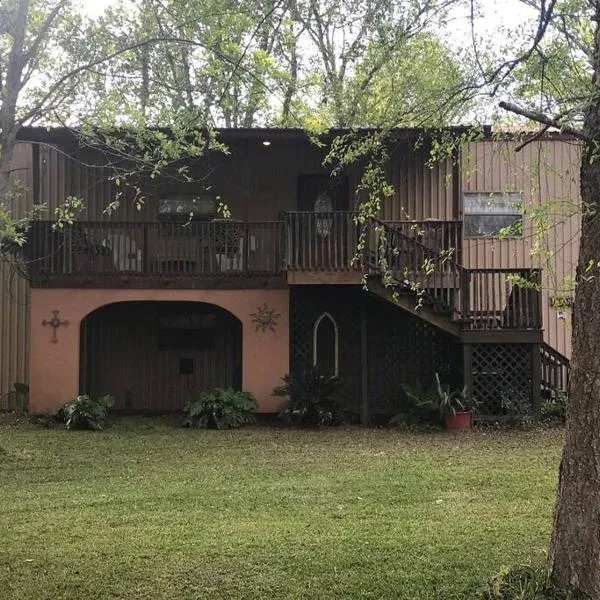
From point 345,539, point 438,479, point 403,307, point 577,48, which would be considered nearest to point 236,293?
point 403,307

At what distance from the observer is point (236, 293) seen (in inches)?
463

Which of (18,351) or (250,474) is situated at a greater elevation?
(18,351)

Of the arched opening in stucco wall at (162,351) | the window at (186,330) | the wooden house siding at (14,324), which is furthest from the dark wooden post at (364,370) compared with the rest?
the wooden house siding at (14,324)

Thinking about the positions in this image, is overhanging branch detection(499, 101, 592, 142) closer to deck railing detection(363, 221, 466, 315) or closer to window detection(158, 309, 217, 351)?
deck railing detection(363, 221, 466, 315)

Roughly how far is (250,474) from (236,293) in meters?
4.71

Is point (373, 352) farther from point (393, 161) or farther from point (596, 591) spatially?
point (596, 591)

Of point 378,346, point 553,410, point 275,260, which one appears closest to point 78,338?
point 275,260

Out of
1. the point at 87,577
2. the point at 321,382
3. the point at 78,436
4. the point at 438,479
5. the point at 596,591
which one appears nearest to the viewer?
the point at 596,591

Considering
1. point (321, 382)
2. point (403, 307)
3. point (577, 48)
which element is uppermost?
point (577, 48)

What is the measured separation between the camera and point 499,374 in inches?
442

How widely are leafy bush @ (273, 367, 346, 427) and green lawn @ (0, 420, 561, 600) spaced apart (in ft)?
3.70

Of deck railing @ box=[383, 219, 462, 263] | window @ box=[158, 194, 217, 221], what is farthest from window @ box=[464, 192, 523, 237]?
window @ box=[158, 194, 217, 221]

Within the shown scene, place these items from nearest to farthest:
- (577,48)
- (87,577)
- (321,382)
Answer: (87,577), (577,48), (321,382)

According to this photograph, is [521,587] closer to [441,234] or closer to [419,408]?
[419,408]
